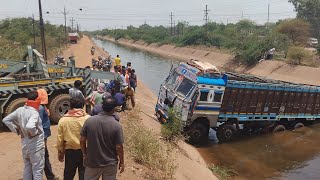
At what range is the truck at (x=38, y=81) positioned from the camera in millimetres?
10867

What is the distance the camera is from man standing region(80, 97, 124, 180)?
4746 mm

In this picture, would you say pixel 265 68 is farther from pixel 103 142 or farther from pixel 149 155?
pixel 103 142

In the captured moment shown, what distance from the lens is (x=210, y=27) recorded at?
303ft

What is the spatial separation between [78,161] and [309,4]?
268ft

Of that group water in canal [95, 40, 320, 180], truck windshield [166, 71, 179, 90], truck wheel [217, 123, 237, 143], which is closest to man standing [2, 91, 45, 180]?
water in canal [95, 40, 320, 180]

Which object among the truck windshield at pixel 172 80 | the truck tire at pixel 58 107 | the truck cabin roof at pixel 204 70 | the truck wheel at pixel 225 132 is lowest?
the truck wheel at pixel 225 132

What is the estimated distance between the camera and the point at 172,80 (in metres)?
14.6

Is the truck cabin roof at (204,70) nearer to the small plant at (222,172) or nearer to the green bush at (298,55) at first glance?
the small plant at (222,172)

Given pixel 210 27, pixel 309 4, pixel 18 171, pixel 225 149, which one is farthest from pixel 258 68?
pixel 210 27

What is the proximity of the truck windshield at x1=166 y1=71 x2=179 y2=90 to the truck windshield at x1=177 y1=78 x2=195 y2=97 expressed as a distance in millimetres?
571

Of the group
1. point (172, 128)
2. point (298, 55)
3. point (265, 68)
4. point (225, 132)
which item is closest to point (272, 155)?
point (225, 132)

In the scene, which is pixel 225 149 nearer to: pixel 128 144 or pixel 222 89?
pixel 222 89

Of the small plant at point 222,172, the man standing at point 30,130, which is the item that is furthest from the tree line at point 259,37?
the man standing at point 30,130

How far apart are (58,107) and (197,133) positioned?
5.07 m
